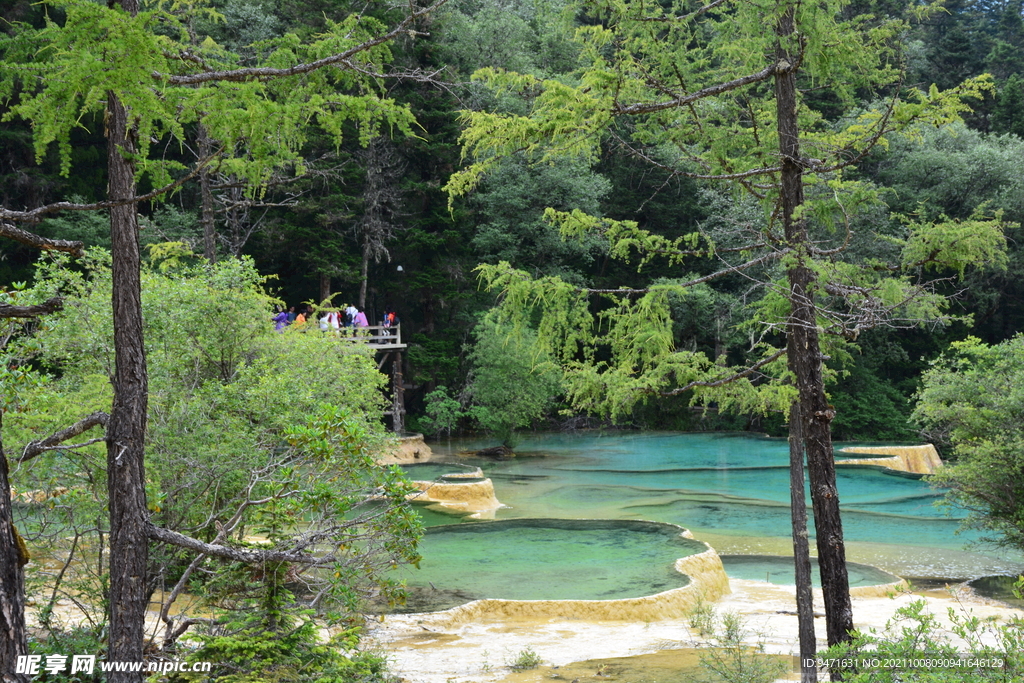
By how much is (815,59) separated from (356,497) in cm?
465

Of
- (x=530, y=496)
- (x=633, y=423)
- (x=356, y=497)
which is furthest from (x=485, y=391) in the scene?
(x=356, y=497)

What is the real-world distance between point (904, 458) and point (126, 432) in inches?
885

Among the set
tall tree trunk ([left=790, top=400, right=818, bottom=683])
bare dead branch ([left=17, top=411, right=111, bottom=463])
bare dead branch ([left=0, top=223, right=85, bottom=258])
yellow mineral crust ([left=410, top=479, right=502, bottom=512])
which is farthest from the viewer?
yellow mineral crust ([left=410, top=479, right=502, bottom=512])

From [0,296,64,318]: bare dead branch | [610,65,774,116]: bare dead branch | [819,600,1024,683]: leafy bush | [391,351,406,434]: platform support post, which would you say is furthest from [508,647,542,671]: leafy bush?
[391,351,406,434]: platform support post

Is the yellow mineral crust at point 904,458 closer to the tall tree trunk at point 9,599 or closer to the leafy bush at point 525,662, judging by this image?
the leafy bush at point 525,662

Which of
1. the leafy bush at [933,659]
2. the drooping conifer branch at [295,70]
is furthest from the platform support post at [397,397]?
the leafy bush at [933,659]

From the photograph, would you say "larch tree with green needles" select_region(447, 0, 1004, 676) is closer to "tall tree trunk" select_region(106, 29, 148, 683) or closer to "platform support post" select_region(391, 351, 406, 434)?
"tall tree trunk" select_region(106, 29, 148, 683)

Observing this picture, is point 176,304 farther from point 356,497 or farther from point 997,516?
point 997,516

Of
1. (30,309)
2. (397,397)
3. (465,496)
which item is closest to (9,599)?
(30,309)

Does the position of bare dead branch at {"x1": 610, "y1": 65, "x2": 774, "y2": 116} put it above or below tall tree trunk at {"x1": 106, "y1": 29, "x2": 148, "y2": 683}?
above

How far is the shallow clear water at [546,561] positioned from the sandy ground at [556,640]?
657 mm

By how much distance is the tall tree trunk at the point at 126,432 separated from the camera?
4367mm

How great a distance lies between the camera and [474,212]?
85.4 feet

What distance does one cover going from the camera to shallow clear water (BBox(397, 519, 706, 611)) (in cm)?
1019
